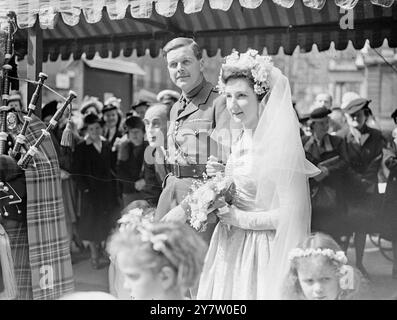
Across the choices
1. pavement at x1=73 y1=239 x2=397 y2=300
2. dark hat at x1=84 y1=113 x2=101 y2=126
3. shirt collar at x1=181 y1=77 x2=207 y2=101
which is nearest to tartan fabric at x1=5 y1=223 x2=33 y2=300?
pavement at x1=73 y1=239 x2=397 y2=300

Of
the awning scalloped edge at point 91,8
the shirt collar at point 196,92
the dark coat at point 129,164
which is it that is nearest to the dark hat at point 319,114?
the dark coat at point 129,164

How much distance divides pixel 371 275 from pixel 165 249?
400 centimetres

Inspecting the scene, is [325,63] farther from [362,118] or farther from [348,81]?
[362,118]

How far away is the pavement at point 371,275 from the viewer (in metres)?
5.44

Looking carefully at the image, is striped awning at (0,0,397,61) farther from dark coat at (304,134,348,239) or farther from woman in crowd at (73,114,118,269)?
dark coat at (304,134,348,239)

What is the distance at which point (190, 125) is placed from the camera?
4219 mm

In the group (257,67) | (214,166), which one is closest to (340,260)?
(214,166)

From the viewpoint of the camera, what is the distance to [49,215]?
177 inches

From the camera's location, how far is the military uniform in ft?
13.6

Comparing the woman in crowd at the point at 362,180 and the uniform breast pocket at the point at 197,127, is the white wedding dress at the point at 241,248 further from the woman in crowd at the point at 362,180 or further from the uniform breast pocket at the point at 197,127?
the woman in crowd at the point at 362,180

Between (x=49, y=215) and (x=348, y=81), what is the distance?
74.0 ft
